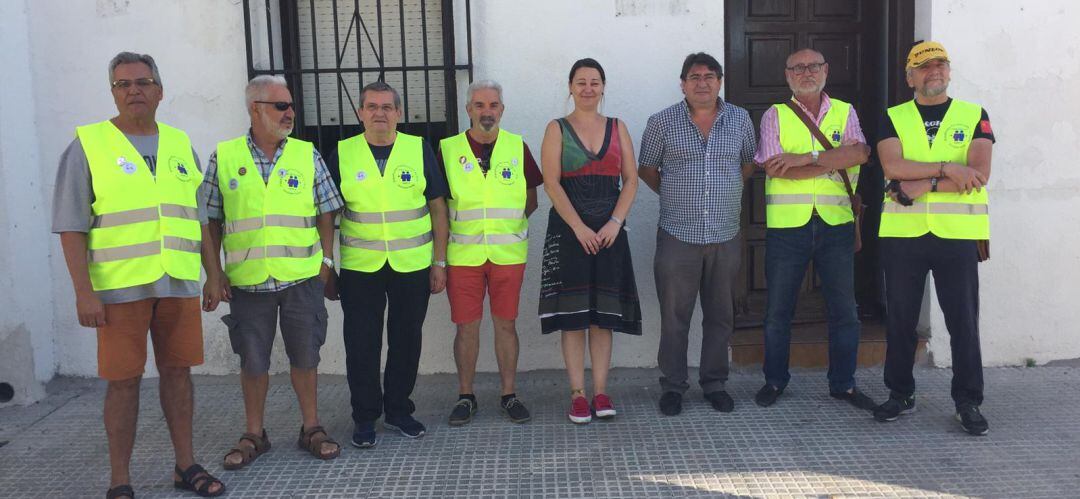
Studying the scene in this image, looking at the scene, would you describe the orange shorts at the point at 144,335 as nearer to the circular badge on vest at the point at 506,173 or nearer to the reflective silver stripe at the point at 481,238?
the reflective silver stripe at the point at 481,238

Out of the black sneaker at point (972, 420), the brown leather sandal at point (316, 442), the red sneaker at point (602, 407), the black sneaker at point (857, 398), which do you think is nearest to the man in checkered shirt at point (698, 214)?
the red sneaker at point (602, 407)

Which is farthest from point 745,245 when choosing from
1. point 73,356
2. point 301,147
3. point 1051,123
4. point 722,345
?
point 73,356

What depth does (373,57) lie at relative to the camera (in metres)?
5.04

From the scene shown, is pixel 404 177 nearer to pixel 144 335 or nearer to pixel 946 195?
pixel 144 335

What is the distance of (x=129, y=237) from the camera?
10.4ft

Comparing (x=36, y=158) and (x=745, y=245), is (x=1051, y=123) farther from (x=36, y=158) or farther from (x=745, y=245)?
(x=36, y=158)

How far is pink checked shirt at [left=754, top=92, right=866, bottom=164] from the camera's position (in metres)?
4.22

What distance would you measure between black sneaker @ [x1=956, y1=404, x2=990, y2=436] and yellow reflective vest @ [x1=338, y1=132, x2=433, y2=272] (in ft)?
8.98

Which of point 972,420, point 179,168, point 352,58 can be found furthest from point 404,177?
point 972,420

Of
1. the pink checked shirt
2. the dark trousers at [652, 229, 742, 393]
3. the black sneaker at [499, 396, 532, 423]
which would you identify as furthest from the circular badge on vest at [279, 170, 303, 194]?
the pink checked shirt

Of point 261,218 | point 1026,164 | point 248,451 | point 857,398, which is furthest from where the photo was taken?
point 1026,164

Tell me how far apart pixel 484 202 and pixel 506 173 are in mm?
184

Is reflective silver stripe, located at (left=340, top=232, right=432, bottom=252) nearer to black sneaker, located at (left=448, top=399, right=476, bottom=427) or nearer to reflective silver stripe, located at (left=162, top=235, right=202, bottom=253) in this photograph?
reflective silver stripe, located at (left=162, top=235, right=202, bottom=253)

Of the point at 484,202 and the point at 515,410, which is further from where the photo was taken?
the point at 515,410
